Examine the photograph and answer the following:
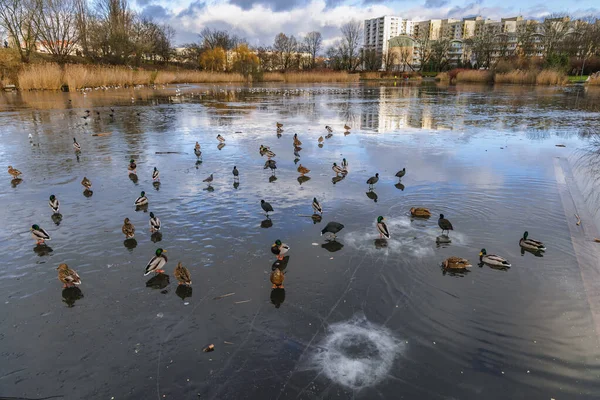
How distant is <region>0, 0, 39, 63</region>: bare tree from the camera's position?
49812mm

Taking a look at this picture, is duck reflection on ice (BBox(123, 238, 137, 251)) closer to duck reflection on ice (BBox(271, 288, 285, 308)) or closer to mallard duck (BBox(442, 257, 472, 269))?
duck reflection on ice (BBox(271, 288, 285, 308))

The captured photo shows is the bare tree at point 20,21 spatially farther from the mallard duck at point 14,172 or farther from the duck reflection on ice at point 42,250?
the duck reflection on ice at point 42,250

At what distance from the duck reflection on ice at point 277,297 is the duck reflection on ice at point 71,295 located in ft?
10.4

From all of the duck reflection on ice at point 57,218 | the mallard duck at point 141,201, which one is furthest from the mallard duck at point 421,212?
the duck reflection on ice at point 57,218

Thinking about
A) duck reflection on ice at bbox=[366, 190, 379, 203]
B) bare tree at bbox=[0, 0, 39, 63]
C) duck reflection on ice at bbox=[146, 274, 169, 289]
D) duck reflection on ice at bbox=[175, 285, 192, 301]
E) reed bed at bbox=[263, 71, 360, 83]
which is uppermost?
bare tree at bbox=[0, 0, 39, 63]

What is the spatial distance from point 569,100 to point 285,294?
40627 mm

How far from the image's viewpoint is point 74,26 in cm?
6034

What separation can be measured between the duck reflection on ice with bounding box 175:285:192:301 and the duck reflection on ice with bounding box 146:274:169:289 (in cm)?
28

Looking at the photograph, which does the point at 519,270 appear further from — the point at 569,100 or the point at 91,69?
the point at 91,69

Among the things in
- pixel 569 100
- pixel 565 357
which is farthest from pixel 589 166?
pixel 569 100

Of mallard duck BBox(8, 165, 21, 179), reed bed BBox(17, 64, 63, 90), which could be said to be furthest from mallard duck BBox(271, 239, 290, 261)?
reed bed BBox(17, 64, 63, 90)

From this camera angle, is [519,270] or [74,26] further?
[74,26]

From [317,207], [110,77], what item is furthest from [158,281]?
[110,77]

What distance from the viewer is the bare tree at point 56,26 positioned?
177 ft
